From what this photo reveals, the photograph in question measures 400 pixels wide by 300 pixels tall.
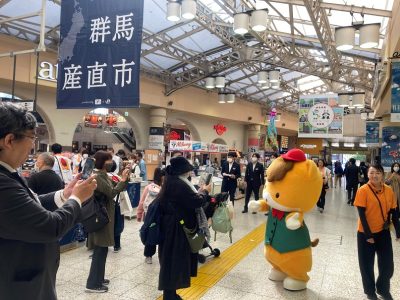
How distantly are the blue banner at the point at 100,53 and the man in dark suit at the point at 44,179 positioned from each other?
68 cm

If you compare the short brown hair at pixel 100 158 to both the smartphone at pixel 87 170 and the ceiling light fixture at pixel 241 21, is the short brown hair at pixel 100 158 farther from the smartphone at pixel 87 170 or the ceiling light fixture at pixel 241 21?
the ceiling light fixture at pixel 241 21

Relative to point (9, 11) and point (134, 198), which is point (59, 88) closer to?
point (134, 198)

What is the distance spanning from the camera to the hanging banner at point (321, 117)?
9.69 metres

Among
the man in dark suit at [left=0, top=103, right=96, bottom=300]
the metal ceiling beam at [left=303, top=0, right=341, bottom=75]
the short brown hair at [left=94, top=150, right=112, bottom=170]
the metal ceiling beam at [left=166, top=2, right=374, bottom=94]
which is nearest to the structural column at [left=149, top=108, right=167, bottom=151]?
the metal ceiling beam at [left=166, top=2, right=374, bottom=94]

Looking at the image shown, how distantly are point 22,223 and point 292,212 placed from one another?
321cm

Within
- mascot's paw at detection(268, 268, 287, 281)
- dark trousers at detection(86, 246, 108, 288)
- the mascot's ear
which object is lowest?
mascot's paw at detection(268, 268, 287, 281)

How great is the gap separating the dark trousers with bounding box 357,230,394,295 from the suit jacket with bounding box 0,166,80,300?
3127 mm

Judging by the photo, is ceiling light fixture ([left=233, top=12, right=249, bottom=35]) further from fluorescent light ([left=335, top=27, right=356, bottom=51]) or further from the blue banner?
the blue banner

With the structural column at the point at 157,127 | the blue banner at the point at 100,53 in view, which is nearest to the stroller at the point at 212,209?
the blue banner at the point at 100,53

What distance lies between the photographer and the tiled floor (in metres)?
3.82

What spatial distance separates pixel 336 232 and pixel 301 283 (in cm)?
350

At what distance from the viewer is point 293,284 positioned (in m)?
3.98

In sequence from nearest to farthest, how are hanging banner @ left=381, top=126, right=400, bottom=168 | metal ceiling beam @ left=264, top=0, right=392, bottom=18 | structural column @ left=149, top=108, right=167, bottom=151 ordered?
metal ceiling beam @ left=264, top=0, right=392, bottom=18 → hanging banner @ left=381, top=126, right=400, bottom=168 → structural column @ left=149, top=108, right=167, bottom=151

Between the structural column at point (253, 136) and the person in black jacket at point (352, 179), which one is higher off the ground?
the structural column at point (253, 136)
